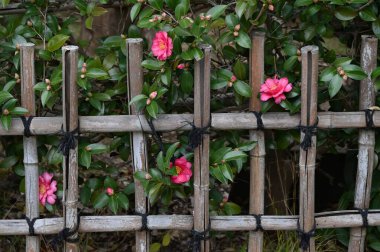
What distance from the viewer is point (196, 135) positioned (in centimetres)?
249

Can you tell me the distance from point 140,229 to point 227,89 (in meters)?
0.56

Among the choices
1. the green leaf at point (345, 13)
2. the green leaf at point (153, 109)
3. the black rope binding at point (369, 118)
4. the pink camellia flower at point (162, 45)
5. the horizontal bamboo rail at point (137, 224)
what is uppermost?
the green leaf at point (345, 13)

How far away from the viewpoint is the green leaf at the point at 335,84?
2.45 m

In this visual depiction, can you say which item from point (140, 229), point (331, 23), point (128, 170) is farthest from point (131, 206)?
point (331, 23)

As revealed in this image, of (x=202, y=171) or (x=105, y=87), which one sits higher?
(x=105, y=87)

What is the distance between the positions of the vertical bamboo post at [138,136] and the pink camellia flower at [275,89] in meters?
0.38

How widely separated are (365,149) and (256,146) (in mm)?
373

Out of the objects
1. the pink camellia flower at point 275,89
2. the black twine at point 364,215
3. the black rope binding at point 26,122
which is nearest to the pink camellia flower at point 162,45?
the pink camellia flower at point 275,89

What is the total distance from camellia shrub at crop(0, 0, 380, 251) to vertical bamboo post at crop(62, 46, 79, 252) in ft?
0.12

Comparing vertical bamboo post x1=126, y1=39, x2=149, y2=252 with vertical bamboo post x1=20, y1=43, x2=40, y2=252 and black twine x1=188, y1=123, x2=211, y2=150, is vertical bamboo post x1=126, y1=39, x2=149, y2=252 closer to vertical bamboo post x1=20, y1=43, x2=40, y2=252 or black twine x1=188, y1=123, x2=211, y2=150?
black twine x1=188, y1=123, x2=211, y2=150

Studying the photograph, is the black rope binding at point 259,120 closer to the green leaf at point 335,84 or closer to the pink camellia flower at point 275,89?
the pink camellia flower at point 275,89

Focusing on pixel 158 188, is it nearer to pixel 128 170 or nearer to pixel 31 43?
pixel 31 43

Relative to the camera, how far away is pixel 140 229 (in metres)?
2.59

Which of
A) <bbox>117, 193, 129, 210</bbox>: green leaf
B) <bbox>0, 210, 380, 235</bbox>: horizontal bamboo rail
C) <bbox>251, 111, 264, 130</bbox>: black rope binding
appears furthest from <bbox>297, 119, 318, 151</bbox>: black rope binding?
<bbox>117, 193, 129, 210</bbox>: green leaf
